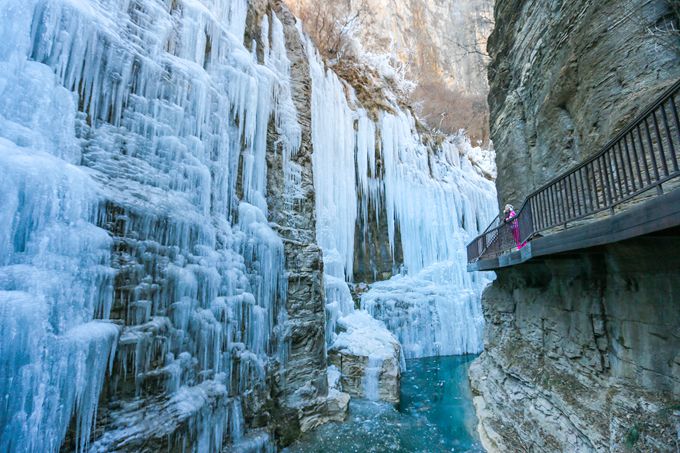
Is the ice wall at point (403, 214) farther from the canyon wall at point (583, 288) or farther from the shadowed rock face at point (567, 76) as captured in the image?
the canyon wall at point (583, 288)

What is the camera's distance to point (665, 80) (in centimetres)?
336

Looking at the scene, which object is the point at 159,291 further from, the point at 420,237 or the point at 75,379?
the point at 420,237

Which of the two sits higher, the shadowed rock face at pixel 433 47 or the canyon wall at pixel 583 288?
the shadowed rock face at pixel 433 47

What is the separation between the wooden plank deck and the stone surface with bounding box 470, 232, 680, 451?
0.38m

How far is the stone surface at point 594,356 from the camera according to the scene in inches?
108

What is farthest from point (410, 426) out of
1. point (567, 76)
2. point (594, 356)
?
point (567, 76)

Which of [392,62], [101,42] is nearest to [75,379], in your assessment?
[101,42]

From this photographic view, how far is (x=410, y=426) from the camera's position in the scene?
22.6 feet

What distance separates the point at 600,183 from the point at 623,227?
63.5 inches

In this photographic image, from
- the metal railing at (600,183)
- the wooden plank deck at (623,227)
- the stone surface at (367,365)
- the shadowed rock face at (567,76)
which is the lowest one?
the stone surface at (367,365)

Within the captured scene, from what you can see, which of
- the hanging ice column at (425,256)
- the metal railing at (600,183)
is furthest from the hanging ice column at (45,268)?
the hanging ice column at (425,256)

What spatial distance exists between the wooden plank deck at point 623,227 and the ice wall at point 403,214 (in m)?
8.02

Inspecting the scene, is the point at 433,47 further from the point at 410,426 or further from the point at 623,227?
the point at 623,227

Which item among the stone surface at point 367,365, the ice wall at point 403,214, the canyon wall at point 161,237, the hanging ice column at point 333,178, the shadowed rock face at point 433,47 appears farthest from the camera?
the shadowed rock face at point 433,47
